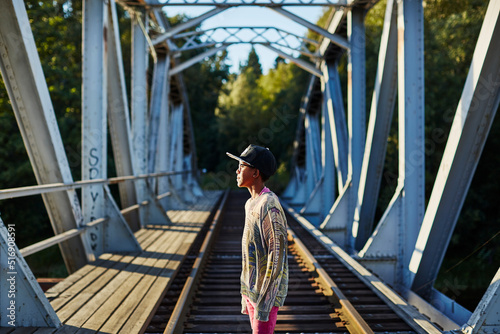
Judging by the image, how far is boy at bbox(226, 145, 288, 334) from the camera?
2.50 meters

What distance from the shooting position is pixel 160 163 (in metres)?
14.2

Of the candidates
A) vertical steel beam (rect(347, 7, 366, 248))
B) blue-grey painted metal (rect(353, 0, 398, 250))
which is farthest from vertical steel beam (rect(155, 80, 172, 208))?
blue-grey painted metal (rect(353, 0, 398, 250))

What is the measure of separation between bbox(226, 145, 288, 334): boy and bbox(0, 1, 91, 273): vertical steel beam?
3435 millimetres

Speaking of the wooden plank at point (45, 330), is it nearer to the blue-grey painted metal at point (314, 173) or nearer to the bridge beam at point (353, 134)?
the bridge beam at point (353, 134)

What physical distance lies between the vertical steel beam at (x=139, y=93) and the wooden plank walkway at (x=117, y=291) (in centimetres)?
299

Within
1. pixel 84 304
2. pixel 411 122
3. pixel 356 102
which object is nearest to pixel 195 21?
pixel 356 102

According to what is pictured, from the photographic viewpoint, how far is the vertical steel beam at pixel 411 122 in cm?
635

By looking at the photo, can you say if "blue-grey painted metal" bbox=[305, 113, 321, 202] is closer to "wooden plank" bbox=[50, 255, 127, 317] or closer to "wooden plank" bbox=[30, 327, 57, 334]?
"wooden plank" bbox=[50, 255, 127, 317]

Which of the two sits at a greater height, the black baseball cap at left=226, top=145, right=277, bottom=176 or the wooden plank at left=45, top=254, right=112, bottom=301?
the black baseball cap at left=226, top=145, right=277, bottom=176

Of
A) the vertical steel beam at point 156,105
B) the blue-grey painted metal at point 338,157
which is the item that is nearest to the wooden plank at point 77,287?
the blue-grey painted metal at point 338,157

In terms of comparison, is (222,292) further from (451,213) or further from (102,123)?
(102,123)

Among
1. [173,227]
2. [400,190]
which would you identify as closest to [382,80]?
[400,190]

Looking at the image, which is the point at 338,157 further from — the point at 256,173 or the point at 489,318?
the point at 256,173

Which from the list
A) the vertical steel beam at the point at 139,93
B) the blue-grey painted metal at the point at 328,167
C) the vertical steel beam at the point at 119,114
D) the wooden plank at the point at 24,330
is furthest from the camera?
the blue-grey painted metal at the point at 328,167
